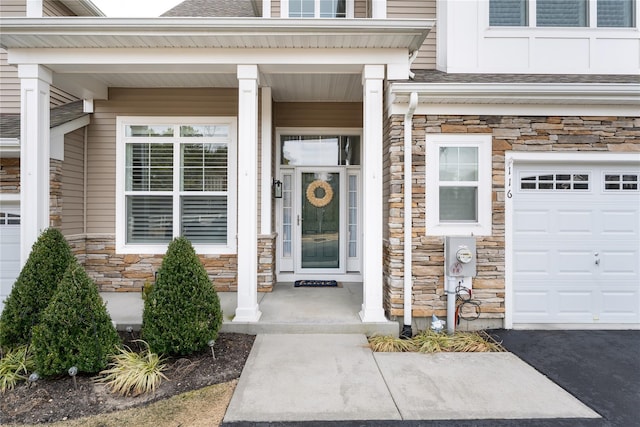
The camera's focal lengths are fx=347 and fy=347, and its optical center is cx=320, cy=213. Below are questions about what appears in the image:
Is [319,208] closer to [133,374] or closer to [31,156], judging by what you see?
[133,374]

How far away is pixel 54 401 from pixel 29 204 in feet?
8.61

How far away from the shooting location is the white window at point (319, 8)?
5773mm

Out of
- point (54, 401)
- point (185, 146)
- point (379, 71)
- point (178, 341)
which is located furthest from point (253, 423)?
point (185, 146)

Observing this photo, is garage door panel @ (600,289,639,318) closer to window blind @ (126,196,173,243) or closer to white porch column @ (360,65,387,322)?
white porch column @ (360,65,387,322)

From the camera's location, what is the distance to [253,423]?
100 inches

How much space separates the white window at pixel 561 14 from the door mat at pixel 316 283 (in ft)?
15.6

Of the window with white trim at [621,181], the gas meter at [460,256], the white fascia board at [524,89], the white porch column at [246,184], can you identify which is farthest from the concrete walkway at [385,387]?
the white fascia board at [524,89]

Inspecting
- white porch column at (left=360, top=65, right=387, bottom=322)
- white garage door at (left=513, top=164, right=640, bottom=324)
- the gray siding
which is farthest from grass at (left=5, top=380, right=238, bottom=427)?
white garage door at (left=513, top=164, right=640, bottom=324)

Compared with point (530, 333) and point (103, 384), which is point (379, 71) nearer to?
point (530, 333)

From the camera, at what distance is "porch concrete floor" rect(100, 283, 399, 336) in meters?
4.18

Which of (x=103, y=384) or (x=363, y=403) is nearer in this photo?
(x=363, y=403)

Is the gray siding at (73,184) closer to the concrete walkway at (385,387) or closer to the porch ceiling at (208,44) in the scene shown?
the porch ceiling at (208,44)

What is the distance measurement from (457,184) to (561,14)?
10.6 feet

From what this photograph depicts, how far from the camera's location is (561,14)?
202 inches
